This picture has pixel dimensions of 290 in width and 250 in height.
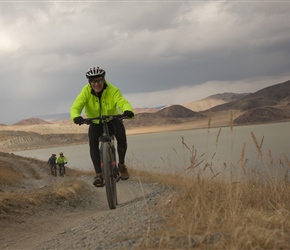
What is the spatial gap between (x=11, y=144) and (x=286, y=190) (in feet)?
457

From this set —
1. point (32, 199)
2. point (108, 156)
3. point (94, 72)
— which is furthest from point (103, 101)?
point (32, 199)

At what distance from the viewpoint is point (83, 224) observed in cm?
579

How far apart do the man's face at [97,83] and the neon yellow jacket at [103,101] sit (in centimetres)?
14

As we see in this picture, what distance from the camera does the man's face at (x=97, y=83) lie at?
6.34 metres

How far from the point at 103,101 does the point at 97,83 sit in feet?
1.30

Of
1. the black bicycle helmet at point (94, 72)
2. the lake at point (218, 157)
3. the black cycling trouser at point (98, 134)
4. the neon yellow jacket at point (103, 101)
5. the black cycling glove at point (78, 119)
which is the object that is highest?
the black bicycle helmet at point (94, 72)

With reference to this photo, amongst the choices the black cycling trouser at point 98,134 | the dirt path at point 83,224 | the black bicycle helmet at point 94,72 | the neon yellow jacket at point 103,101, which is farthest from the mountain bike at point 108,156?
the black bicycle helmet at point 94,72

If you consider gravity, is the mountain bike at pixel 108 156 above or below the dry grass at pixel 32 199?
above

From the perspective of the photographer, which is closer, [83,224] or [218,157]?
[83,224]

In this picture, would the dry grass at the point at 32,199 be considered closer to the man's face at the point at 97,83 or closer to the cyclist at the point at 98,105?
the cyclist at the point at 98,105

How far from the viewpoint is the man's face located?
6.34 m

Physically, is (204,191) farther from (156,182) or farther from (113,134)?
(156,182)

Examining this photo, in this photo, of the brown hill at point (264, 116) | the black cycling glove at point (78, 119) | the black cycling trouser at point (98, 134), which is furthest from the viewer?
the brown hill at point (264, 116)

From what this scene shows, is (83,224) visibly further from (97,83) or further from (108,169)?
(97,83)
